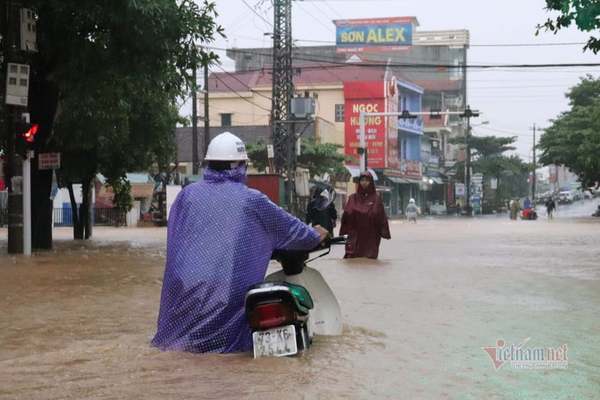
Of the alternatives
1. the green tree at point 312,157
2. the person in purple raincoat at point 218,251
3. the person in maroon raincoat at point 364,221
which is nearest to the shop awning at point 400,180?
the green tree at point 312,157

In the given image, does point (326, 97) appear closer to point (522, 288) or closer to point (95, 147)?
point (95, 147)

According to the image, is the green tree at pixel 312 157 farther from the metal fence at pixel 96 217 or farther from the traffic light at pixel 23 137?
the traffic light at pixel 23 137

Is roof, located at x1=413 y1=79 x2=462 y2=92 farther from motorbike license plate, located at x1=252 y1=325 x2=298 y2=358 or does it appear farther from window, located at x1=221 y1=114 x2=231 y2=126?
motorbike license plate, located at x1=252 y1=325 x2=298 y2=358

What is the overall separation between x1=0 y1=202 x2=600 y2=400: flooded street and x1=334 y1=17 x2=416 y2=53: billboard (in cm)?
6336

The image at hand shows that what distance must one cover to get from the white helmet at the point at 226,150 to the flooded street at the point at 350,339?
1.31 metres

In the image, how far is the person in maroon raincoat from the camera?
15.6m

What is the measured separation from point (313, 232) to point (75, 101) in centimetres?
1322

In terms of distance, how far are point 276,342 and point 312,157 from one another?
Result: 44670mm

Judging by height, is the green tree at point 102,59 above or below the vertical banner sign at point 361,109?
below

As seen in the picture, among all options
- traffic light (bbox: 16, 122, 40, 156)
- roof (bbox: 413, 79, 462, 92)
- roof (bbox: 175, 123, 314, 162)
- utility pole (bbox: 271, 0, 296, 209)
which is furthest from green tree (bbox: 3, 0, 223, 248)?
roof (bbox: 413, 79, 462, 92)

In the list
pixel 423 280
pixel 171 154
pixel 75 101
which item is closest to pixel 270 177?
pixel 171 154

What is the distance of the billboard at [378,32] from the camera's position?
7575 cm

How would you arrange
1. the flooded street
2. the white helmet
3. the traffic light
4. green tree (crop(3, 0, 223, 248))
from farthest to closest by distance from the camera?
the traffic light < green tree (crop(3, 0, 223, 248)) < the white helmet < the flooded street

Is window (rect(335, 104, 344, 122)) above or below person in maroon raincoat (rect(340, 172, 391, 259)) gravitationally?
above
